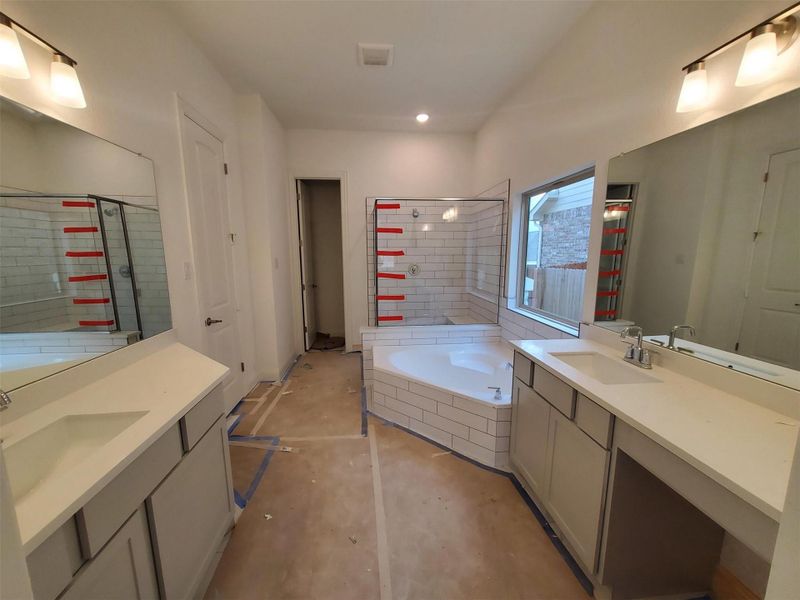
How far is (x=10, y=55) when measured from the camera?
949mm

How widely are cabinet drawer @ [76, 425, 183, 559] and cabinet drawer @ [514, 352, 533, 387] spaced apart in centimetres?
160

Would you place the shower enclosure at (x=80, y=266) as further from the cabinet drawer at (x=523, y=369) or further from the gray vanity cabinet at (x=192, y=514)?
the cabinet drawer at (x=523, y=369)

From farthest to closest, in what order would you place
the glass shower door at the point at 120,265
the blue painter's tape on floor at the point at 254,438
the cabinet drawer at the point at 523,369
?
the blue painter's tape on floor at the point at 254,438 < the cabinet drawer at the point at 523,369 < the glass shower door at the point at 120,265

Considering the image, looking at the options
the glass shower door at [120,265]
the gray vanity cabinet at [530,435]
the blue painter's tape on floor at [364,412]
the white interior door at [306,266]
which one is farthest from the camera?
the white interior door at [306,266]

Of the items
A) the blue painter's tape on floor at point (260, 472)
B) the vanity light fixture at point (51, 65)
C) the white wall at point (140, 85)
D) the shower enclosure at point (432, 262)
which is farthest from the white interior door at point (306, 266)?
the vanity light fixture at point (51, 65)

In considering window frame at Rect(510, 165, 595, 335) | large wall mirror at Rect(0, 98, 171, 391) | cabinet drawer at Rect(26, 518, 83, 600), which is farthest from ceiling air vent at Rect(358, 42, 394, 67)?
cabinet drawer at Rect(26, 518, 83, 600)

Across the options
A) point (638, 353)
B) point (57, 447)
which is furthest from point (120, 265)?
point (638, 353)

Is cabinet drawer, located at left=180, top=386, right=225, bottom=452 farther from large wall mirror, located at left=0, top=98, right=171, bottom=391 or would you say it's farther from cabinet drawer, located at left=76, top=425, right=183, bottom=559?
large wall mirror, located at left=0, top=98, right=171, bottom=391

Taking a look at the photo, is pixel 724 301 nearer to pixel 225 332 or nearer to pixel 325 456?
pixel 325 456

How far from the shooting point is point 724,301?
119cm

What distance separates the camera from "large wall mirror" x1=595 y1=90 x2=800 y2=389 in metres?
1.01

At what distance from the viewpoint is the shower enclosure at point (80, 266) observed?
3.35ft

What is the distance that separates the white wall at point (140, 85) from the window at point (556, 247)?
260 cm

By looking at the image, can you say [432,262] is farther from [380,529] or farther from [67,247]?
[67,247]
